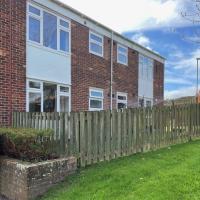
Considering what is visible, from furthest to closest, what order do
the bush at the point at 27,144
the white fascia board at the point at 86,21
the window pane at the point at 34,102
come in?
the white fascia board at the point at 86,21, the window pane at the point at 34,102, the bush at the point at 27,144

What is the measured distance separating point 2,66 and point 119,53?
33.0ft

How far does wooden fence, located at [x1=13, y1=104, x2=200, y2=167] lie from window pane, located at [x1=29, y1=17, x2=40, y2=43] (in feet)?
10.2

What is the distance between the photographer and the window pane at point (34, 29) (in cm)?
1345

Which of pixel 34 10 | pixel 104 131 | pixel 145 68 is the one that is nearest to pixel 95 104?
pixel 34 10

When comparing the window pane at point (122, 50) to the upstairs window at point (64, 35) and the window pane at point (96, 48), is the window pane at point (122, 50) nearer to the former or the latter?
the window pane at point (96, 48)

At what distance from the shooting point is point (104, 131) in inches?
382

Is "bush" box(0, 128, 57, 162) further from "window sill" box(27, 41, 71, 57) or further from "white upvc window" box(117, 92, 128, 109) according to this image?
"white upvc window" box(117, 92, 128, 109)

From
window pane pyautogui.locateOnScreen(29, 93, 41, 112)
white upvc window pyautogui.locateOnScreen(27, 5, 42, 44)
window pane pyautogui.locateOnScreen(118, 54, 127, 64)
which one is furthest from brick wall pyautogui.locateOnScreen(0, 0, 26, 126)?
window pane pyautogui.locateOnScreen(118, 54, 127, 64)

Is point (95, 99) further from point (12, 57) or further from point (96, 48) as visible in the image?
point (12, 57)

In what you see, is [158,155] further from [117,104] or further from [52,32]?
[117,104]

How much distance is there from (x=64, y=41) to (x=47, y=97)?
8.73 feet

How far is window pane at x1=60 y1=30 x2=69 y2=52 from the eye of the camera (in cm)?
1537

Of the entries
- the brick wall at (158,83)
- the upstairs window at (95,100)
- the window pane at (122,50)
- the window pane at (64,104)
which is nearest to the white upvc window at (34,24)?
the window pane at (64,104)

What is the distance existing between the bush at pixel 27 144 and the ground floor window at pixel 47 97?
421cm
